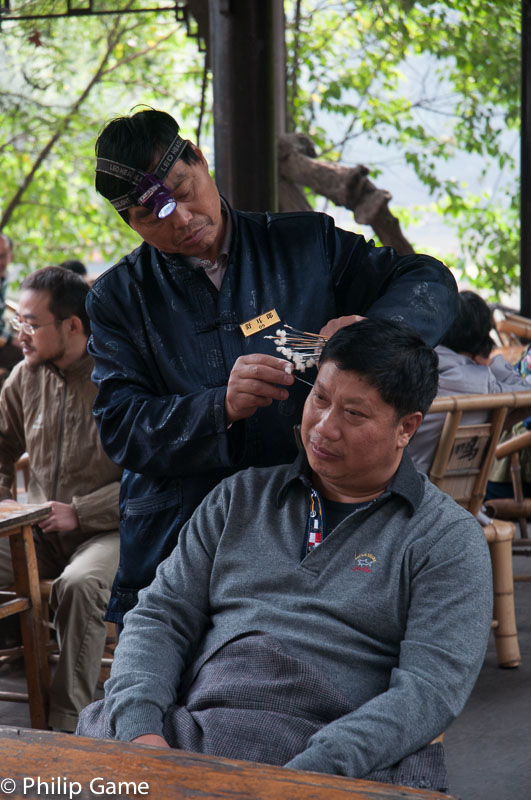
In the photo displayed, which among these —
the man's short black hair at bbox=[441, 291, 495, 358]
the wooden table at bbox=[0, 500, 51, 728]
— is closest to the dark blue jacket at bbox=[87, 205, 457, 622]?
the wooden table at bbox=[0, 500, 51, 728]

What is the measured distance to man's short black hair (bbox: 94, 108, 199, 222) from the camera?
1566mm

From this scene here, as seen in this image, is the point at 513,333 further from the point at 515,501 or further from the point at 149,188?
the point at 149,188

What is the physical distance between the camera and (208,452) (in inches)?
62.5

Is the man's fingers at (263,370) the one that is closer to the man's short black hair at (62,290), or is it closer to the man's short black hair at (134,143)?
the man's short black hair at (134,143)

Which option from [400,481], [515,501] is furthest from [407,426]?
[515,501]

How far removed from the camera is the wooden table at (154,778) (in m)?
1.01

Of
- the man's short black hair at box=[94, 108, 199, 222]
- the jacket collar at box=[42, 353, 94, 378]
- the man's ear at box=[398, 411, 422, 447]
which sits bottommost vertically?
the jacket collar at box=[42, 353, 94, 378]

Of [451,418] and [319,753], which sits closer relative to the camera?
[319,753]

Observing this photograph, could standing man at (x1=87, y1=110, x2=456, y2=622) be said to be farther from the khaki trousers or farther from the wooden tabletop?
the khaki trousers

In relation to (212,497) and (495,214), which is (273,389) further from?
(495,214)

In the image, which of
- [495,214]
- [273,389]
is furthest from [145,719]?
[495,214]

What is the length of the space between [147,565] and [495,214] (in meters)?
6.96

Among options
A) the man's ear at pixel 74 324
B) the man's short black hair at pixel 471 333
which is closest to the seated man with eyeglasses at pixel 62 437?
the man's ear at pixel 74 324

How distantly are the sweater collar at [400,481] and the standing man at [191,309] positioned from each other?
0.11 m
